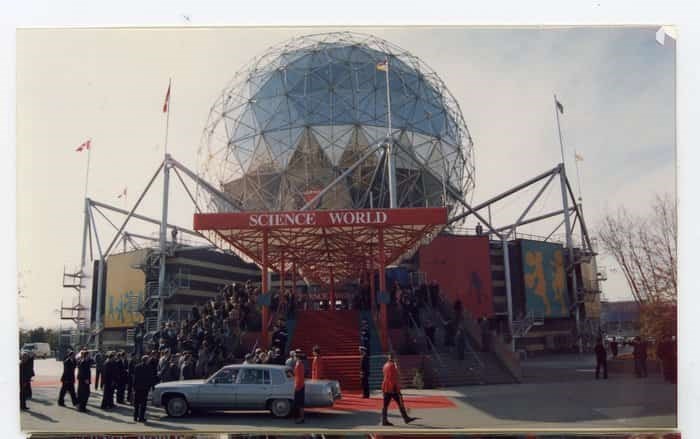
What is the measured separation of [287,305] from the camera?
77.5 ft

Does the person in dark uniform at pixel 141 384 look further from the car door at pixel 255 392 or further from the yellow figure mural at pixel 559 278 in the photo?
the yellow figure mural at pixel 559 278

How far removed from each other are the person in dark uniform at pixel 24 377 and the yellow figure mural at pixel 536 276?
2778 cm

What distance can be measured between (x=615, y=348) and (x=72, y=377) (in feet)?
57.8

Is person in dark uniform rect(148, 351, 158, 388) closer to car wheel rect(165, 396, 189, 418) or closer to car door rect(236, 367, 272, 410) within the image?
car wheel rect(165, 396, 189, 418)

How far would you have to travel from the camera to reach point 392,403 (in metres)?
14.3

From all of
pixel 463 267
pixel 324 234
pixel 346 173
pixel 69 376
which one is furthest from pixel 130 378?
pixel 463 267

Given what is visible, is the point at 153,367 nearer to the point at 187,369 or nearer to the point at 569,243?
the point at 187,369

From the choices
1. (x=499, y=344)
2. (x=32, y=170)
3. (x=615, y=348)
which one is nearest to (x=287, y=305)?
(x=499, y=344)

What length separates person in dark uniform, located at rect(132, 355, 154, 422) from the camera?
1333 cm

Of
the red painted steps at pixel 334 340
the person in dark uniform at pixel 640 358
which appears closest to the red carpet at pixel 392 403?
the red painted steps at pixel 334 340

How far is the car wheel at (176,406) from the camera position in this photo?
13.4m

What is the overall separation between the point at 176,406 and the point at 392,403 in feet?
16.9

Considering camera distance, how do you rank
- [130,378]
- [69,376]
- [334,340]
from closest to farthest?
[69,376], [130,378], [334,340]

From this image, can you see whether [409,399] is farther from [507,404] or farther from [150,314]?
[150,314]
